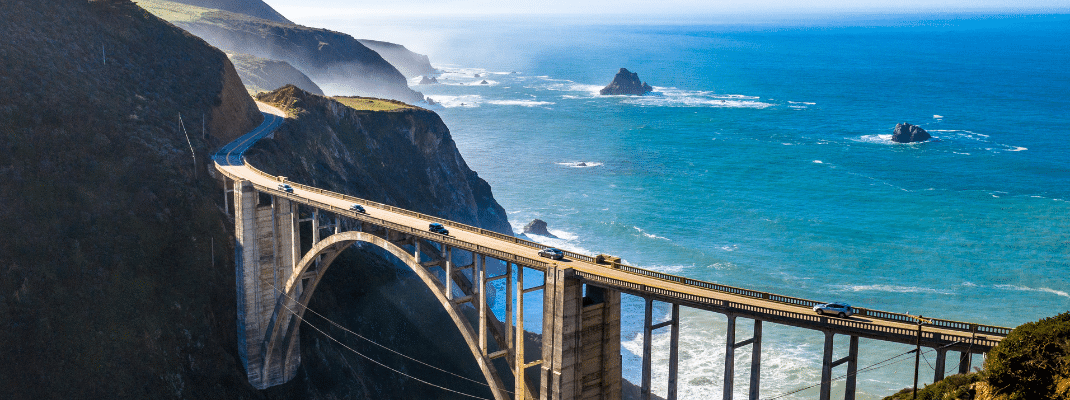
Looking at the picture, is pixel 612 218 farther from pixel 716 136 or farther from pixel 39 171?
pixel 39 171

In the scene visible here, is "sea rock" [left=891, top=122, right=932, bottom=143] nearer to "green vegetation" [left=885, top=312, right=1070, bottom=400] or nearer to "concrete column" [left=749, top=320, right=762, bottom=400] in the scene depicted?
"green vegetation" [left=885, top=312, right=1070, bottom=400]

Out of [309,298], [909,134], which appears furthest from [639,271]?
[909,134]

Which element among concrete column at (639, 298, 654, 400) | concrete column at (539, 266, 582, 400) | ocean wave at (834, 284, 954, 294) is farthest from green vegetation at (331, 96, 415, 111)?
concrete column at (639, 298, 654, 400)

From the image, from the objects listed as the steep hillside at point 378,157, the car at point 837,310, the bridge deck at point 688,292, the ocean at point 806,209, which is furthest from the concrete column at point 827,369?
the steep hillside at point 378,157

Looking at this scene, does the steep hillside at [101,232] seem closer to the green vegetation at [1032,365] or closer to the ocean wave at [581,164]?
the green vegetation at [1032,365]

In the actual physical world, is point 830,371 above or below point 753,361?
above

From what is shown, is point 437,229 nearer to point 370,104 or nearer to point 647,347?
point 647,347
